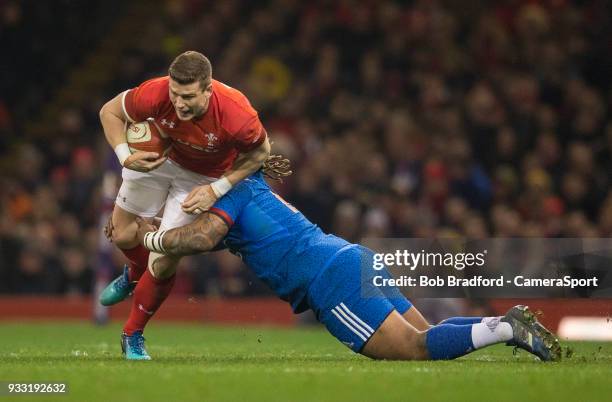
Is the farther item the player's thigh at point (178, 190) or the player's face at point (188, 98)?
the player's thigh at point (178, 190)

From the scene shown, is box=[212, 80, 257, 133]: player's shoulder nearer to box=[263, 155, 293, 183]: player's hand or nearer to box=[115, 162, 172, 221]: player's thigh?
box=[263, 155, 293, 183]: player's hand

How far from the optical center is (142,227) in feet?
33.3

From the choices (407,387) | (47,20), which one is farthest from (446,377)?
(47,20)

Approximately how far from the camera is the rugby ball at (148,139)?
9508 mm

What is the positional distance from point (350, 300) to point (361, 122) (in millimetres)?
9477

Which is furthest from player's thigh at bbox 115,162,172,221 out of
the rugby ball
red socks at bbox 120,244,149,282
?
the rugby ball

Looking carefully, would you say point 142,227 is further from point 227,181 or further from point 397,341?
point 397,341

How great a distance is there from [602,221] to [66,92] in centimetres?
993

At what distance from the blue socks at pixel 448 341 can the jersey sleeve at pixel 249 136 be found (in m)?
1.75

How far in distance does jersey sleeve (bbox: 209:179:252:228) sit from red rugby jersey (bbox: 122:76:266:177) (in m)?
0.27

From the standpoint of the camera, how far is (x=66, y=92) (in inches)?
873

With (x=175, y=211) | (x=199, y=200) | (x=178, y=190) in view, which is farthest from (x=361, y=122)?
(x=199, y=200)

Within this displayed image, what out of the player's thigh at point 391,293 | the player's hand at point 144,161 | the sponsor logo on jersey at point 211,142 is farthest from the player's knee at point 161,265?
the player's thigh at point 391,293

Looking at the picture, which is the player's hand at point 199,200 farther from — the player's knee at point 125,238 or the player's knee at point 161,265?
the player's knee at point 125,238
